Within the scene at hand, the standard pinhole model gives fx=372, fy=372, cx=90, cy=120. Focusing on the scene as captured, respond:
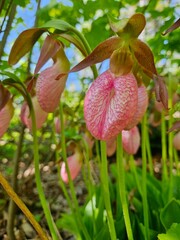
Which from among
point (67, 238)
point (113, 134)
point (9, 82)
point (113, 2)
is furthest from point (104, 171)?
point (67, 238)

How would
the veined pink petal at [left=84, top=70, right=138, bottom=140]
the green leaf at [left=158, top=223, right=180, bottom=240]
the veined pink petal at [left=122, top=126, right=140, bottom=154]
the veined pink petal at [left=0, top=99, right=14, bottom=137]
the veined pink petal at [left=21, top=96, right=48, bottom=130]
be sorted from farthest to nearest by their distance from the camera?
the veined pink petal at [left=122, top=126, right=140, bottom=154] → the veined pink petal at [left=21, top=96, right=48, bottom=130] → the veined pink petal at [left=0, top=99, right=14, bottom=137] → the green leaf at [left=158, top=223, right=180, bottom=240] → the veined pink petal at [left=84, top=70, right=138, bottom=140]

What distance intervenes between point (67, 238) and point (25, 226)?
0.73ft

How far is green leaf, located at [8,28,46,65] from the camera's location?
794 mm

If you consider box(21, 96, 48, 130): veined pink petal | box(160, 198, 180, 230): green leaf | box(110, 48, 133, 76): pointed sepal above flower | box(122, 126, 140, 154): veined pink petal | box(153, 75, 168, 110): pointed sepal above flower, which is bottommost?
box(160, 198, 180, 230): green leaf

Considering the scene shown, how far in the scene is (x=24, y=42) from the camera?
81cm

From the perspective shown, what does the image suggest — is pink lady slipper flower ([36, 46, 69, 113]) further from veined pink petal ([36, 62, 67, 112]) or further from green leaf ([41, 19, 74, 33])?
green leaf ([41, 19, 74, 33])

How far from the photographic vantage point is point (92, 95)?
0.70 m

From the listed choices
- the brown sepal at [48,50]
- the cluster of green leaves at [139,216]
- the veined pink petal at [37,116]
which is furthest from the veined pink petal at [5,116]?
the cluster of green leaves at [139,216]

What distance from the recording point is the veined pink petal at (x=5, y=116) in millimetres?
939

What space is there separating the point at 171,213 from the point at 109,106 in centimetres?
49

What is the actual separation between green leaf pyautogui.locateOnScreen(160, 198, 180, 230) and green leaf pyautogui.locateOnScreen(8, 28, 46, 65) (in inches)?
22.4

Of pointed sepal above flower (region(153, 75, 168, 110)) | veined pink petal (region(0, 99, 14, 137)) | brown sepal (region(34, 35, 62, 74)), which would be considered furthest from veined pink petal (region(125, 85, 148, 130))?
veined pink petal (region(0, 99, 14, 137))

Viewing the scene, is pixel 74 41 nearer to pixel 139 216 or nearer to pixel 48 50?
pixel 48 50

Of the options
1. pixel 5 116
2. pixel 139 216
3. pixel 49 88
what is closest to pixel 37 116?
pixel 5 116
